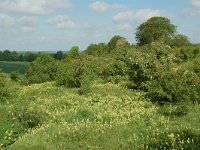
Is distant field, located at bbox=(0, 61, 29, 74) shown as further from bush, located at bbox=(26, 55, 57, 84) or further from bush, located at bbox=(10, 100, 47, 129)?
bush, located at bbox=(10, 100, 47, 129)

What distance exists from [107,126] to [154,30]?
50668 millimetres

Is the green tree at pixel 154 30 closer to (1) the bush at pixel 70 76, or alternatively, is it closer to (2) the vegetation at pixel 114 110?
(2) the vegetation at pixel 114 110

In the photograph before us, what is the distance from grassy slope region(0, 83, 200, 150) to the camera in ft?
33.8

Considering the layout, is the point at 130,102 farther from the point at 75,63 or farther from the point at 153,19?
the point at 153,19

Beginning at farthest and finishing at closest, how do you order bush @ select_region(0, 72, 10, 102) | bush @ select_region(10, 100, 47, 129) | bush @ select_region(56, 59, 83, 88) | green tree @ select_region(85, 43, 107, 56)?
1. green tree @ select_region(85, 43, 107, 56)
2. bush @ select_region(56, 59, 83, 88)
3. bush @ select_region(0, 72, 10, 102)
4. bush @ select_region(10, 100, 47, 129)

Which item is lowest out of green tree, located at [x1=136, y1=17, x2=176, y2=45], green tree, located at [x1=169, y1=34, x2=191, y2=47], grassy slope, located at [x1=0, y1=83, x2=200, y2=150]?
grassy slope, located at [x1=0, y1=83, x2=200, y2=150]

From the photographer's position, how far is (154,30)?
61.7 metres

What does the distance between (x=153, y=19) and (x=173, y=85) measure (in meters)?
48.4

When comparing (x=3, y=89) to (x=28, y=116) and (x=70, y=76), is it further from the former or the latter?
(x=28, y=116)

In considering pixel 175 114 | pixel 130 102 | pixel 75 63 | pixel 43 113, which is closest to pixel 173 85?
pixel 130 102

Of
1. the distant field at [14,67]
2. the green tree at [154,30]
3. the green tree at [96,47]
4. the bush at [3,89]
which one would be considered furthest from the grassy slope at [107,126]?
the distant field at [14,67]

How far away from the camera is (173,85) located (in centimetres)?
1689

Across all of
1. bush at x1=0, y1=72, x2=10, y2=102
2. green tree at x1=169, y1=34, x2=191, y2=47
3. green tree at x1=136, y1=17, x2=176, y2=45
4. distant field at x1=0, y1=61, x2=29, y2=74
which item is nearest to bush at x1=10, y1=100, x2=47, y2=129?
bush at x1=0, y1=72, x2=10, y2=102

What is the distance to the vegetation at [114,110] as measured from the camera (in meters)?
10.7
